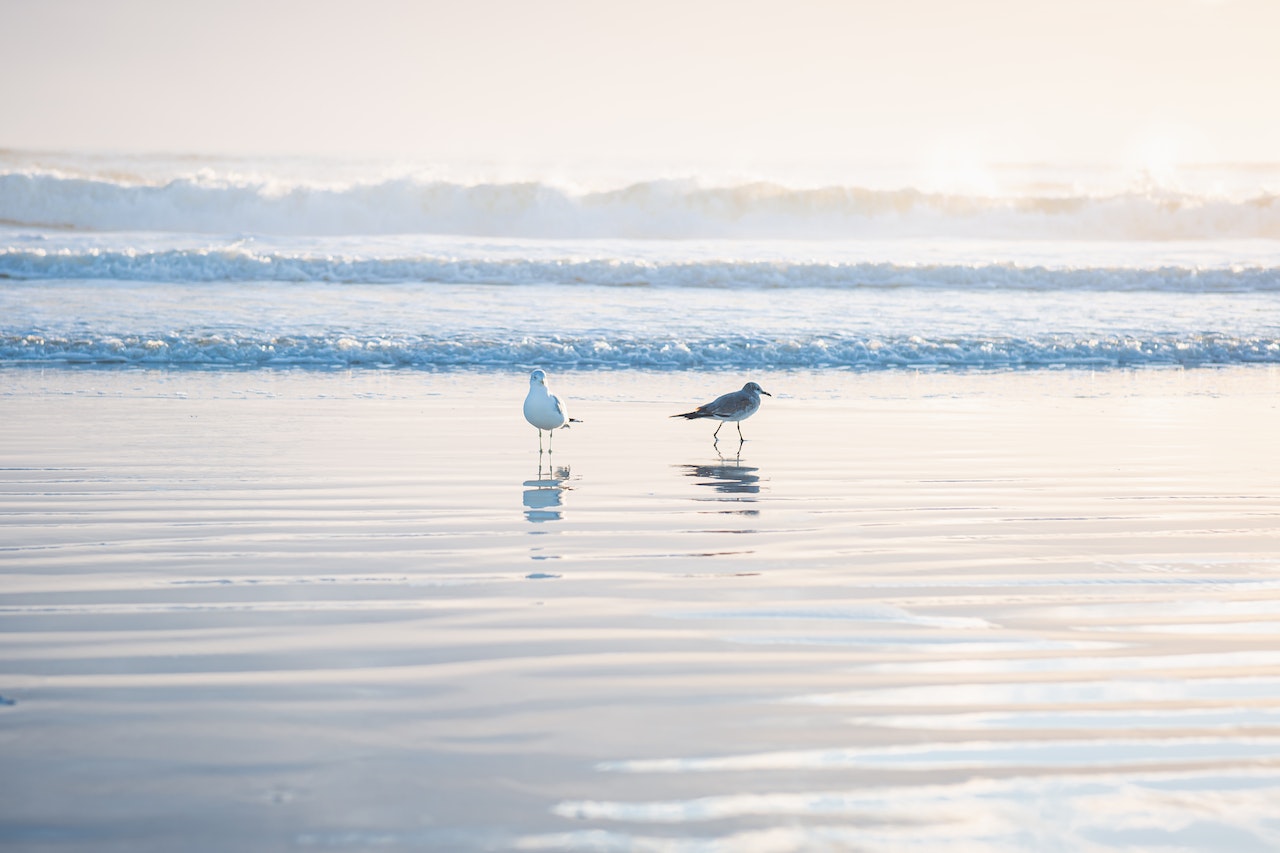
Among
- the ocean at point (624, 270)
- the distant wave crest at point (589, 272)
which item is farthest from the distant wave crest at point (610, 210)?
the distant wave crest at point (589, 272)

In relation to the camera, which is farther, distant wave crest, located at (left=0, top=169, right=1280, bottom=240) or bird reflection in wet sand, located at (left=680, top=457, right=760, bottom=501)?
distant wave crest, located at (left=0, top=169, right=1280, bottom=240)

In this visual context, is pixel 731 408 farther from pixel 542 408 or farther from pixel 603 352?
pixel 603 352

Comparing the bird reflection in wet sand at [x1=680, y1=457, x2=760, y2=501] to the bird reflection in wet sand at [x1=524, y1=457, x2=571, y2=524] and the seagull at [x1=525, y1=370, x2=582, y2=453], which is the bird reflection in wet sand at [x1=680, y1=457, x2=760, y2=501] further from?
the seagull at [x1=525, y1=370, x2=582, y2=453]

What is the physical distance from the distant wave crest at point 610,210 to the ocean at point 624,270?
0.22ft

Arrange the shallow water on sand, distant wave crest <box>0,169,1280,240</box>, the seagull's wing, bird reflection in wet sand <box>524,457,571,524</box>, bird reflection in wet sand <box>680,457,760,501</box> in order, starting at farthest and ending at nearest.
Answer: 1. distant wave crest <box>0,169,1280,240</box>
2. the seagull's wing
3. bird reflection in wet sand <box>680,457,760,501</box>
4. bird reflection in wet sand <box>524,457,571,524</box>
5. the shallow water on sand

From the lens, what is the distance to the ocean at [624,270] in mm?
13289

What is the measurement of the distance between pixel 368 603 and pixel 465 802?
4.88 feet

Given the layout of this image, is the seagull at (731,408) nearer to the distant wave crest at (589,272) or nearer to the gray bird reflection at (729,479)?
the gray bird reflection at (729,479)

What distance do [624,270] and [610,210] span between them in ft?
44.3

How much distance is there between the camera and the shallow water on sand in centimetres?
232

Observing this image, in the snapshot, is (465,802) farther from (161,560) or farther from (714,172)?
(714,172)

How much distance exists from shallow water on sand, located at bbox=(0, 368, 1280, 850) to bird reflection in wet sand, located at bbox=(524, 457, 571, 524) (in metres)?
0.03

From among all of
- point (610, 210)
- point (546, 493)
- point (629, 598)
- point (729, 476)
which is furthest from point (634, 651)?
point (610, 210)

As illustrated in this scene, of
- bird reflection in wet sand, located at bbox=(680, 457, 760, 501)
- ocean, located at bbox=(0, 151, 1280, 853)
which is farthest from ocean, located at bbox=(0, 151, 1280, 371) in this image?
bird reflection in wet sand, located at bbox=(680, 457, 760, 501)
